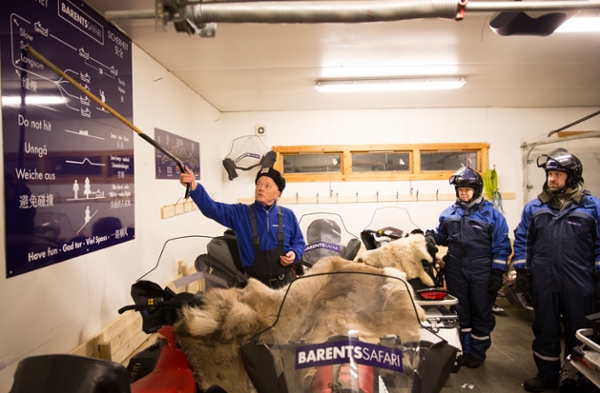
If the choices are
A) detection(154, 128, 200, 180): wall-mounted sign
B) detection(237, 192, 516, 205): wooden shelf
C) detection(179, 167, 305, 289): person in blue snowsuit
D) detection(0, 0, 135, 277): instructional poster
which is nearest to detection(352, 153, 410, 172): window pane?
detection(237, 192, 516, 205): wooden shelf

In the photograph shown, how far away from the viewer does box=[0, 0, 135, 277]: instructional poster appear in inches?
64.0

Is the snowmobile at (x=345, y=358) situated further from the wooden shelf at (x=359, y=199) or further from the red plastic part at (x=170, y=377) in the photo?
the wooden shelf at (x=359, y=199)

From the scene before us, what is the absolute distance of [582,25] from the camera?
2.62 meters

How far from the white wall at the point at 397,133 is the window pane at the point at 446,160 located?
26cm

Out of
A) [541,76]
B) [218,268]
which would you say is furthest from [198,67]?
[541,76]

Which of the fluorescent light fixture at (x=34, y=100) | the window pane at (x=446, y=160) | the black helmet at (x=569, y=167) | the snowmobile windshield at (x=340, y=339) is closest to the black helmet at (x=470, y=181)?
the black helmet at (x=569, y=167)

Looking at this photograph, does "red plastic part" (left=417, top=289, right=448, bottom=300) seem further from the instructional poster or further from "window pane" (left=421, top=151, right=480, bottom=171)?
"window pane" (left=421, top=151, right=480, bottom=171)

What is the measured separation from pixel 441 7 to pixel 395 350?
Answer: 111cm

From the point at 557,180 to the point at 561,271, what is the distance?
2.39 ft

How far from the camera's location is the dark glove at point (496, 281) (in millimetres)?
3141

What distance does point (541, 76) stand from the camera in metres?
4.08

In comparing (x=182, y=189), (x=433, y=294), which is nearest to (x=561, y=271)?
(x=433, y=294)

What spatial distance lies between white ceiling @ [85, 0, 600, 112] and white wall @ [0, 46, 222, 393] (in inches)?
14.8

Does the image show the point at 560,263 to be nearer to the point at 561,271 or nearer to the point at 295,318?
the point at 561,271
